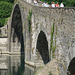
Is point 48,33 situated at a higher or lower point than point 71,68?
higher

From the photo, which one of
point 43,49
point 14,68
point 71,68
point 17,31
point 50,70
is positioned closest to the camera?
point 50,70

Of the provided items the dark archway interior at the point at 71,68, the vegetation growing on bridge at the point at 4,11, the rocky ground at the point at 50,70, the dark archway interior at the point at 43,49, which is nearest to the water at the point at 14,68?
the dark archway interior at the point at 43,49

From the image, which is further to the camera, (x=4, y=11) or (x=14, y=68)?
(x=4, y=11)

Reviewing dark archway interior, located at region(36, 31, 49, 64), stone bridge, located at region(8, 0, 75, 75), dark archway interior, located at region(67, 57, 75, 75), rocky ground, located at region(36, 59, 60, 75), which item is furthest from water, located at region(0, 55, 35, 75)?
rocky ground, located at region(36, 59, 60, 75)

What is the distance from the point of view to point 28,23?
3444 centimetres

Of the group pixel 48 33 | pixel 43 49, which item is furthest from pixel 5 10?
pixel 48 33

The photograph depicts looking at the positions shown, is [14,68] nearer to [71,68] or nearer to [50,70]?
[71,68]

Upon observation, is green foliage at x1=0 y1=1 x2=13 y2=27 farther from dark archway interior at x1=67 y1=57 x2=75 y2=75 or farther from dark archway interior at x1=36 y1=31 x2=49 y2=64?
dark archway interior at x1=67 y1=57 x2=75 y2=75

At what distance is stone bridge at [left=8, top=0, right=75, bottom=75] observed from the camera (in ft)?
66.2

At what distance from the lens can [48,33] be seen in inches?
1029

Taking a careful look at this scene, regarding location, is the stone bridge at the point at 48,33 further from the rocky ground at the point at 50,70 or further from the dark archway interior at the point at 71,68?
the rocky ground at the point at 50,70

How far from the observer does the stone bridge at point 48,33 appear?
20188 mm

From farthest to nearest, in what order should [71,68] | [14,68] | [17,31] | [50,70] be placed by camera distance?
1. [17,31]
2. [14,68]
3. [71,68]
4. [50,70]

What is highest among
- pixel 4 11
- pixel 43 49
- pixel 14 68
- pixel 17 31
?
pixel 4 11
